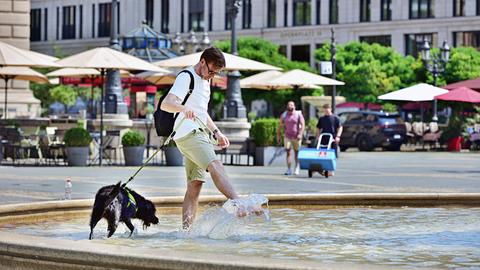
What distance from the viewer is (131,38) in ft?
185

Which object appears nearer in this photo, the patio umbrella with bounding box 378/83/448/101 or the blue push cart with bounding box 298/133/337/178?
the blue push cart with bounding box 298/133/337/178

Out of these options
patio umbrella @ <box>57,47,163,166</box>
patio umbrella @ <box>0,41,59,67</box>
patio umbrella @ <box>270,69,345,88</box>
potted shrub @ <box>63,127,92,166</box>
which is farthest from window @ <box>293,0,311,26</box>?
potted shrub @ <box>63,127,92,166</box>

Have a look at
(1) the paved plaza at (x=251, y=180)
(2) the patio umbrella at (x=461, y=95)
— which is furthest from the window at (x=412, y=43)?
(1) the paved plaza at (x=251, y=180)

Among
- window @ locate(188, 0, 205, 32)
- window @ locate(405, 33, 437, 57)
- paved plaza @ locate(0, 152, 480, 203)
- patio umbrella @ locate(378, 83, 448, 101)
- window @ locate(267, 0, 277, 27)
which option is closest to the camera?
paved plaza @ locate(0, 152, 480, 203)

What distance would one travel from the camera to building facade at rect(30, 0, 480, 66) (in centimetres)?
8256

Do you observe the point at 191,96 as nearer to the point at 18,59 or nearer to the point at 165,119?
the point at 165,119

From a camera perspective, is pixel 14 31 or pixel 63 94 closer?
pixel 14 31

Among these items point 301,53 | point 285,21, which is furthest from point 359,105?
point 285,21

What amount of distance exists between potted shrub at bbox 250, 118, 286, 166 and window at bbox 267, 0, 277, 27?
212 ft

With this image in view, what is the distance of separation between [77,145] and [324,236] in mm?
17398

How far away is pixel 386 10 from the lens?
281 feet

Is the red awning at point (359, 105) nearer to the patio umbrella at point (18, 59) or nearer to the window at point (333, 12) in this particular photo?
the window at point (333, 12)

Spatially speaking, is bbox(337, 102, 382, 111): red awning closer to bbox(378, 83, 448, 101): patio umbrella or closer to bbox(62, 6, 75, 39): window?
bbox(378, 83, 448, 101): patio umbrella

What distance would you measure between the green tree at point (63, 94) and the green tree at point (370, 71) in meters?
16.8
